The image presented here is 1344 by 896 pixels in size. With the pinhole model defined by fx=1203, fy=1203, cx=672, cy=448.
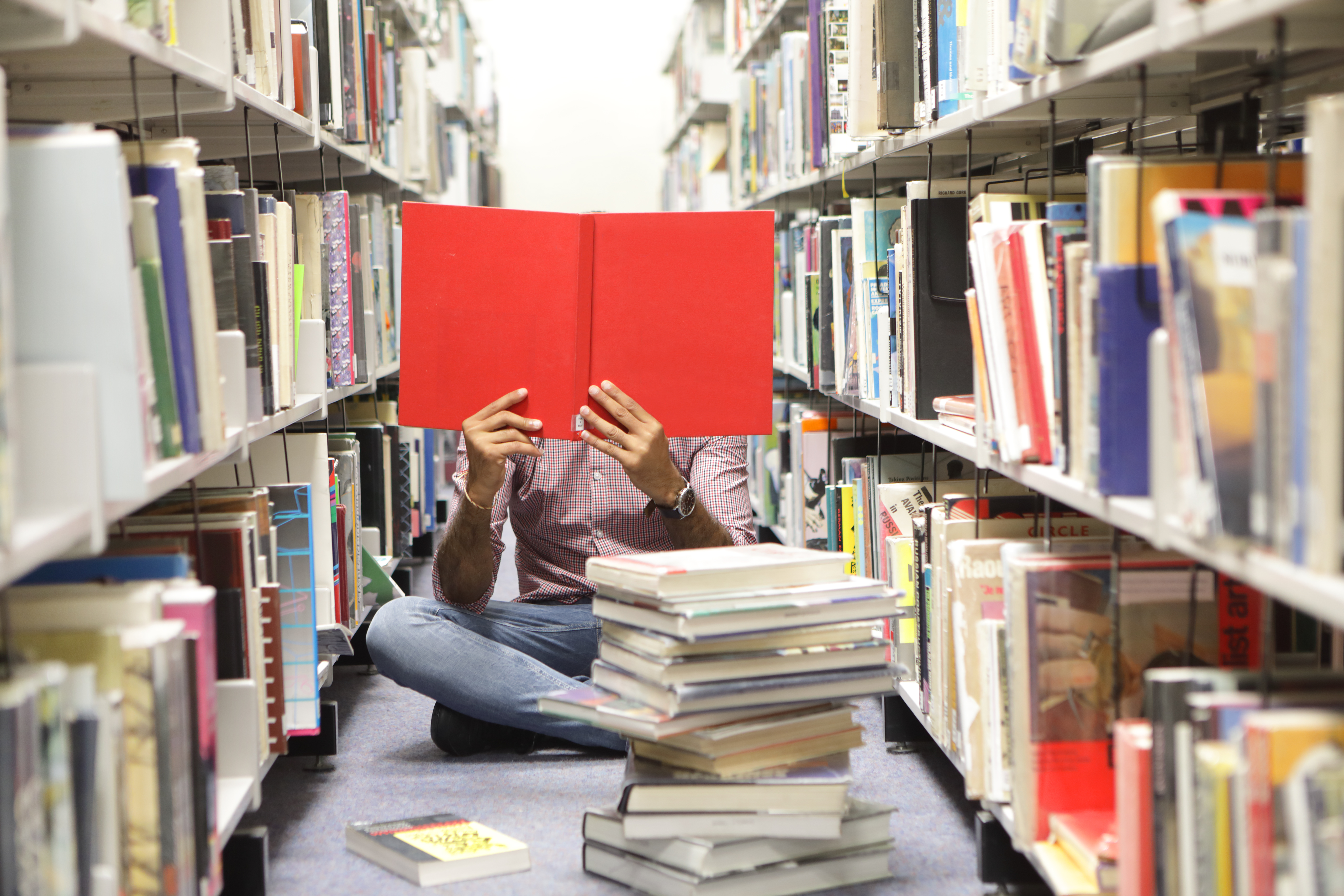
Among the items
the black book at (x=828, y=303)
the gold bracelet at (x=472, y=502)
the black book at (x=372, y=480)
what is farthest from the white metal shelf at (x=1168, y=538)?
the black book at (x=372, y=480)

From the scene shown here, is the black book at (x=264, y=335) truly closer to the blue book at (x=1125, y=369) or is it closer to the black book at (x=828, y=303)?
the blue book at (x=1125, y=369)

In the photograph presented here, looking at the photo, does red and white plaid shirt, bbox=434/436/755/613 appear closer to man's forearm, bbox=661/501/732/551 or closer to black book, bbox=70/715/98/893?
man's forearm, bbox=661/501/732/551

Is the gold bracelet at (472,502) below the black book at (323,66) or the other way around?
below

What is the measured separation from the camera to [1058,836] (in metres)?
1.28

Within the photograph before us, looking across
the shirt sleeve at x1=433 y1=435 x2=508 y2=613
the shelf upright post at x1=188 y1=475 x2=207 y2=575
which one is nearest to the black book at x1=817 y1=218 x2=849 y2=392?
the shirt sleeve at x1=433 y1=435 x2=508 y2=613

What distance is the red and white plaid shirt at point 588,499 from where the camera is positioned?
2.07 metres

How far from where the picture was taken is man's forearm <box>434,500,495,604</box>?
6.28ft

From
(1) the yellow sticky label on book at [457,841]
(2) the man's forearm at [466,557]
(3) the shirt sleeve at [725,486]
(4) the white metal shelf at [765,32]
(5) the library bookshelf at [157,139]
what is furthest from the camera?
(4) the white metal shelf at [765,32]

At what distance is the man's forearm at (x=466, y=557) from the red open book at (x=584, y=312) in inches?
8.9

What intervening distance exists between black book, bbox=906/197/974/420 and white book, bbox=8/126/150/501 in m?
1.15

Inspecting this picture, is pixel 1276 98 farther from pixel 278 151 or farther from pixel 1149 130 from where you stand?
pixel 278 151

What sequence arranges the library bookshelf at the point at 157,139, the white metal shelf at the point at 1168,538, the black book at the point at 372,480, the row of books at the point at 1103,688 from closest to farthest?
the white metal shelf at the point at 1168,538 < the row of books at the point at 1103,688 < the library bookshelf at the point at 157,139 < the black book at the point at 372,480

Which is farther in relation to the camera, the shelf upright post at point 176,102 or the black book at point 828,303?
the black book at point 828,303

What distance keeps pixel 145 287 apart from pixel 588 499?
3.49 ft
